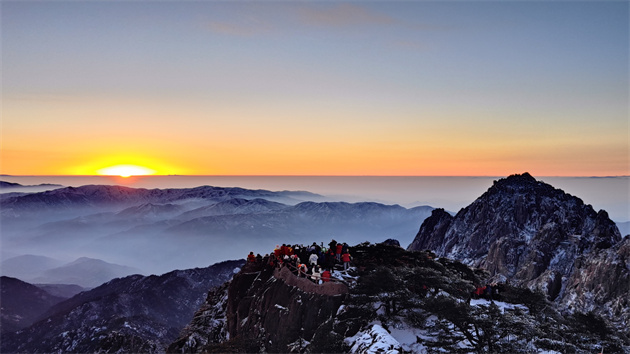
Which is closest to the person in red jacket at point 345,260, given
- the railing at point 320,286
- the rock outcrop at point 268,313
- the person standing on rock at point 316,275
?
the person standing on rock at point 316,275

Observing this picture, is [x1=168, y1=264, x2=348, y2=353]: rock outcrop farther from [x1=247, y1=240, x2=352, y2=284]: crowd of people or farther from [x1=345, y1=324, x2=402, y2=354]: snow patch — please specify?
[x1=345, y1=324, x2=402, y2=354]: snow patch

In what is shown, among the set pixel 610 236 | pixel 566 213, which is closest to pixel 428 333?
pixel 610 236

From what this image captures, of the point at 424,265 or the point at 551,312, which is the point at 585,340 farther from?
the point at 424,265

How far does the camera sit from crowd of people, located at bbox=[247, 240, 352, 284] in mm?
63125

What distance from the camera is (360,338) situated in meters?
51.5

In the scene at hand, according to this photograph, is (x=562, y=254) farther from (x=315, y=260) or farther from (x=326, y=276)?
(x=326, y=276)

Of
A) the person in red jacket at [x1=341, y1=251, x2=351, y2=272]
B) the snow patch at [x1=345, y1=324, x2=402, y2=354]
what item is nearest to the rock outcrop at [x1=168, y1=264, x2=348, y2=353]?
the person in red jacket at [x1=341, y1=251, x2=351, y2=272]

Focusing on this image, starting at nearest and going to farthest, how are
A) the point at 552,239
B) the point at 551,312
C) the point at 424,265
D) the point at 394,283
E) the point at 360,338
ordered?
the point at 360,338
the point at 394,283
the point at 551,312
the point at 424,265
the point at 552,239

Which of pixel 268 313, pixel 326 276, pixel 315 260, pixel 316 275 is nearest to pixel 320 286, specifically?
pixel 326 276

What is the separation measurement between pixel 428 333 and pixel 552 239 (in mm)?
126658

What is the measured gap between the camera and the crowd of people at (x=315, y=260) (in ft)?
207

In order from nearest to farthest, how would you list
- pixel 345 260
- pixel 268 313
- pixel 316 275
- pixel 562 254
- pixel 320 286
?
pixel 320 286
pixel 316 275
pixel 268 313
pixel 345 260
pixel 562 254

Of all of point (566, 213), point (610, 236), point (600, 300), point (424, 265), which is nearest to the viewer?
point (424, 265)

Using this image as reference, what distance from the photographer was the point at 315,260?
6438cm
